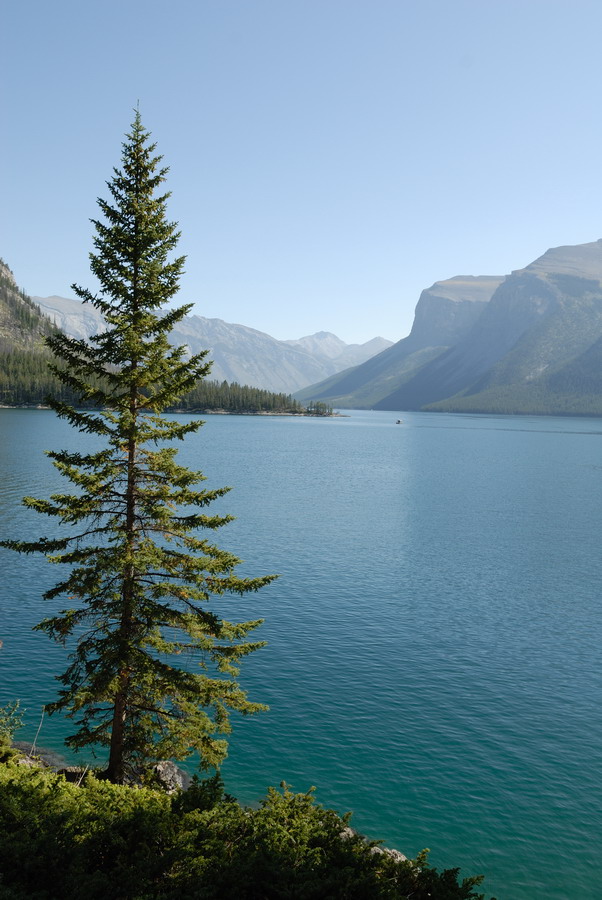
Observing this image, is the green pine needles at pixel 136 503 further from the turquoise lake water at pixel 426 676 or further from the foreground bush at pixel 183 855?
the turquoise lake water at pixel 426 676

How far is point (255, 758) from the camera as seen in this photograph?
31203 millimetres

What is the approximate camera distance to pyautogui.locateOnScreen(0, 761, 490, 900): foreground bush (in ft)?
48.3

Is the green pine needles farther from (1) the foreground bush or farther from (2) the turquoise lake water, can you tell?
(2) the turquoise lake water

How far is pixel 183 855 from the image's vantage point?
15766mm

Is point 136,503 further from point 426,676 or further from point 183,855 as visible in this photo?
point 426,676

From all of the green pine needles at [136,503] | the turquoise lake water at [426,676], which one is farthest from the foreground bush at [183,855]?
the turquoise lake water at [426,676]

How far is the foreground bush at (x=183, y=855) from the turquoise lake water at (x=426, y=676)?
10.1 meters

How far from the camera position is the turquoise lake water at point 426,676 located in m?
26.7

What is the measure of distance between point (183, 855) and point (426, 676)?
26.9m

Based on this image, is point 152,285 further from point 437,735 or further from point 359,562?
point 359,562

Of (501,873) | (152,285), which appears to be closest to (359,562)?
(501,873)

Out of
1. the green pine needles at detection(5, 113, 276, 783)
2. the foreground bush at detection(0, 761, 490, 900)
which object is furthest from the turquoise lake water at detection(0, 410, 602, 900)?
the foreground bush at detection(0, 761, 490, 900)

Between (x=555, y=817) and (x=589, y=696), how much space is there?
40.9ft

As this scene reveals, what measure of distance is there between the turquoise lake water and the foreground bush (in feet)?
33.2
